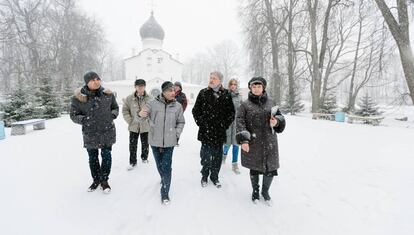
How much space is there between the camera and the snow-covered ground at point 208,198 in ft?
10.3

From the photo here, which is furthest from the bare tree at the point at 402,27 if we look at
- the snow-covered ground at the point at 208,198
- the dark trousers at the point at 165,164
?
the dark trousers at the point at 165,164

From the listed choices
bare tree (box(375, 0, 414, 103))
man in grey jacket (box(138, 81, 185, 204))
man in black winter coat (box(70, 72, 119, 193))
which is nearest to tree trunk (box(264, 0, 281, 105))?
bare tree (box(375, 0, 414, 103))

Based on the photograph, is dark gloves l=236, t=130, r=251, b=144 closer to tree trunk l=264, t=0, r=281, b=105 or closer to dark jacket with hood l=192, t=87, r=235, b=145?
dark jacket with hood l=192, t=87, r=235, b=145

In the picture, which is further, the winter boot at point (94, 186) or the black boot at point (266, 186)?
the winter boot at point (94, 186)

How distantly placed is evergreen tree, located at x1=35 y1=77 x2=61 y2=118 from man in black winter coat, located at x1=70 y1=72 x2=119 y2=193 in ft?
48.7

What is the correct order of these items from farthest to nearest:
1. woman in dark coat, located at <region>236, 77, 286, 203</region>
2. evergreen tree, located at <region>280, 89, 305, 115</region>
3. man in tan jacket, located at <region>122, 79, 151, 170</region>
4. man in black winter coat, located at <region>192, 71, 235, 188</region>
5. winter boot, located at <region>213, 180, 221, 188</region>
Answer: evergreen tree, located at <region>280, 89, 305, 115</region>
man in tan jacket, located at <region>122, 79, 151, 170</region>
winter boot, located at <region>213, 180, 221, 188</region>
man in black winter coat, located at <region>192, 71, 235, 188</region>
woman in dark coat, located at <region>236, 77, 286, 203</region>

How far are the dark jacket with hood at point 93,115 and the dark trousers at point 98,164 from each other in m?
0.15

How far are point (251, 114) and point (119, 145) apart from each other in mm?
5277

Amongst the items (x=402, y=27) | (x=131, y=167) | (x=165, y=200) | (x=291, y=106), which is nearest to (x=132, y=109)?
(x=131, y=167)

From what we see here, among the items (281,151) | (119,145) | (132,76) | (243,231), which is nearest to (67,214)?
(243,231)

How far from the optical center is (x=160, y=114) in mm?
3674

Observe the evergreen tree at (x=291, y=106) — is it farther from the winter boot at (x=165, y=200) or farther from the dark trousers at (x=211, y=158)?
the winter boot at (x=165, y=200)

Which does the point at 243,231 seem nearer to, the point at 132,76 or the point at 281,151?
the point at 281,151

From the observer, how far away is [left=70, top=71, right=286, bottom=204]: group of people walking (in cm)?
350
